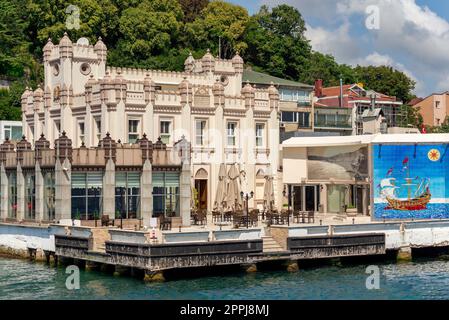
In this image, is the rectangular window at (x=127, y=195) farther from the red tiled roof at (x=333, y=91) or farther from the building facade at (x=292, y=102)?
the red tiled roof at (x=333, y=91)

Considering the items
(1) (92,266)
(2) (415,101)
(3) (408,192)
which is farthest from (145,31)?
(1) (92,266)

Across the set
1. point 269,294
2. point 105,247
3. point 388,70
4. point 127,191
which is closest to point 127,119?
point 127,191

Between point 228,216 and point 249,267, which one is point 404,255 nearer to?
point 228,216

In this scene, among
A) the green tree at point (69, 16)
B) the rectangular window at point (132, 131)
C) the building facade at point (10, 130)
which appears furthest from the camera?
the green tree at point (69, 16)

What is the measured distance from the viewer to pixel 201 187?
68.8 meters

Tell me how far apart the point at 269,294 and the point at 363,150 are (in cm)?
2287

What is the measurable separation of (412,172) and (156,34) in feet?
162

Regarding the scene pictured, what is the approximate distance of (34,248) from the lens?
60.0m

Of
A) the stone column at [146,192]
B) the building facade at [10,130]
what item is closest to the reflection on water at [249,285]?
the stone column at [146,192]

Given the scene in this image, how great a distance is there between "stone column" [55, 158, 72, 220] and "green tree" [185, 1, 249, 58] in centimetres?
5714

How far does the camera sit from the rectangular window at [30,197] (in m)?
62.4

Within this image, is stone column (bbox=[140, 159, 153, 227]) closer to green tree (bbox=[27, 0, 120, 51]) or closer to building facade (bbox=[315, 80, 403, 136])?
building facade (bbox=[315, 80, 403, 136])

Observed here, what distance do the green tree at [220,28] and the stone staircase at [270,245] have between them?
6026cm
